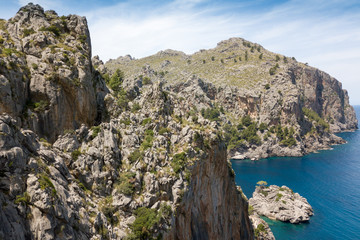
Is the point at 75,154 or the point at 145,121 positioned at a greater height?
the point at 145,121

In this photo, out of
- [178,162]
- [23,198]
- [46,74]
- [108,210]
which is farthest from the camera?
[178,162]

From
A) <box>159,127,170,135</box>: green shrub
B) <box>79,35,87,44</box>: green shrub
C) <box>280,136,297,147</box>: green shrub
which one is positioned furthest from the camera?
<box>280,136,297,147</box>: green shrub

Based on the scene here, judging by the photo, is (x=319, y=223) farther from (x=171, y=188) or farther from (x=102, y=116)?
(x=102, y=116)

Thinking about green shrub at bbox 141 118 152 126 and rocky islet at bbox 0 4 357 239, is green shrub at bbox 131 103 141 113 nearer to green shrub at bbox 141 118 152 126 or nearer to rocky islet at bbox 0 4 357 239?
rocky islet at bbox 0 4 357 239

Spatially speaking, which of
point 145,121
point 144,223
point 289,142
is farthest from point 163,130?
point 289,142

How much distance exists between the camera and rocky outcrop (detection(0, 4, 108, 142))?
31141 mm

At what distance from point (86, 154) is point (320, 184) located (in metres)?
Result: 137

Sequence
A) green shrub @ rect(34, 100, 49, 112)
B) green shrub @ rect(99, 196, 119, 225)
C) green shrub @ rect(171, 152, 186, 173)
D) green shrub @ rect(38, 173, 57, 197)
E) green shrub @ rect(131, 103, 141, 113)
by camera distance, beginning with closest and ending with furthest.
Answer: green shrub @ rect(38, 173, 57, 197), green shrub @ rect(99, 196, 119, 225), green shrub @ rect(34, 100, 49, 112), green shrub @ rect(171, 152, 186, 173), green shrub @ rect(131, 103, 141, 113)

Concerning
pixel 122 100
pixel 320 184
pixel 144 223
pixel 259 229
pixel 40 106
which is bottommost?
pixel 320 184

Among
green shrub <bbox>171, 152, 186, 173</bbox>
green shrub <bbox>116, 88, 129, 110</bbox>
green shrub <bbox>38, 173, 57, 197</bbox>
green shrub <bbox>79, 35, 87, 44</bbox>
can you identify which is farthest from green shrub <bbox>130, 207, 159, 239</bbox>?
green shrub <bbox>79, 35, 87, 44</bbox>

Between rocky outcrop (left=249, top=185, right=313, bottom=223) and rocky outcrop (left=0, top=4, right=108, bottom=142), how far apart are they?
8956 centimetres

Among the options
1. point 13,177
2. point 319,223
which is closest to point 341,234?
point 319,223

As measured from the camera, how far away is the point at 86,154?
3438 cm

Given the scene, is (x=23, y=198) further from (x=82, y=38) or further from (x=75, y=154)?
(x=82, y=38)
